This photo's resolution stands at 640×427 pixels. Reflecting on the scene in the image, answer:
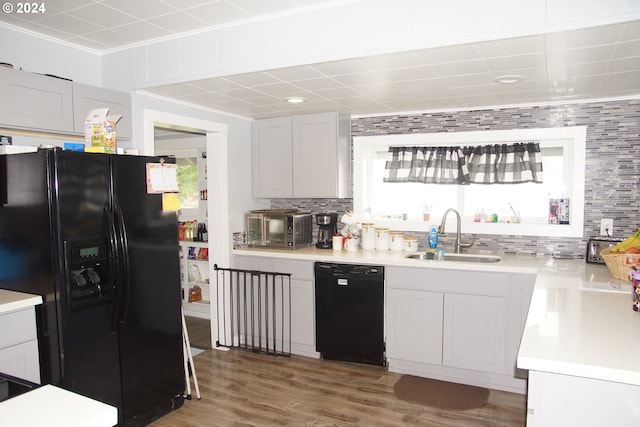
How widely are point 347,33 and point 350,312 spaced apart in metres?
2.17

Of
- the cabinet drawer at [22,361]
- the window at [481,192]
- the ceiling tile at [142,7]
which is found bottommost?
the cabinet drawer at [22,361]

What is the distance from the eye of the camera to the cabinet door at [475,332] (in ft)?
10.3

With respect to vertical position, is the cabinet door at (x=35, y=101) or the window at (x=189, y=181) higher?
the cabinet door at (x=35, y=101)

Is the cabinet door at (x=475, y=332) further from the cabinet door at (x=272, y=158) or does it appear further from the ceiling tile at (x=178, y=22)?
the ceiling tile at (x=178, y=22)

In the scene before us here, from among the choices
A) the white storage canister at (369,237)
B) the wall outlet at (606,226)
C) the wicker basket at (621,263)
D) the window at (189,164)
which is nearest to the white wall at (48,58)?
the window at (189,164)

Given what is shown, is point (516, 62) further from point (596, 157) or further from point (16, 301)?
point (16, 301)

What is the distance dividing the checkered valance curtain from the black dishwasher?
3.41 feet

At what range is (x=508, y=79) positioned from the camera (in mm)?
2756

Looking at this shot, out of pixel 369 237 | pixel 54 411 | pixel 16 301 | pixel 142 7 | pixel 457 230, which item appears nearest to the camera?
pixel 54 411

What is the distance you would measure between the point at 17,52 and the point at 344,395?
3012 millimetres

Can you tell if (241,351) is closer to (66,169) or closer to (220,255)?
(220,255)

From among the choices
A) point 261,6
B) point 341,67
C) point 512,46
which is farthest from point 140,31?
point 512,46

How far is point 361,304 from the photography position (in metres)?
3.55

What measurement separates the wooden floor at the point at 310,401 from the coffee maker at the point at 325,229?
1.03 m
